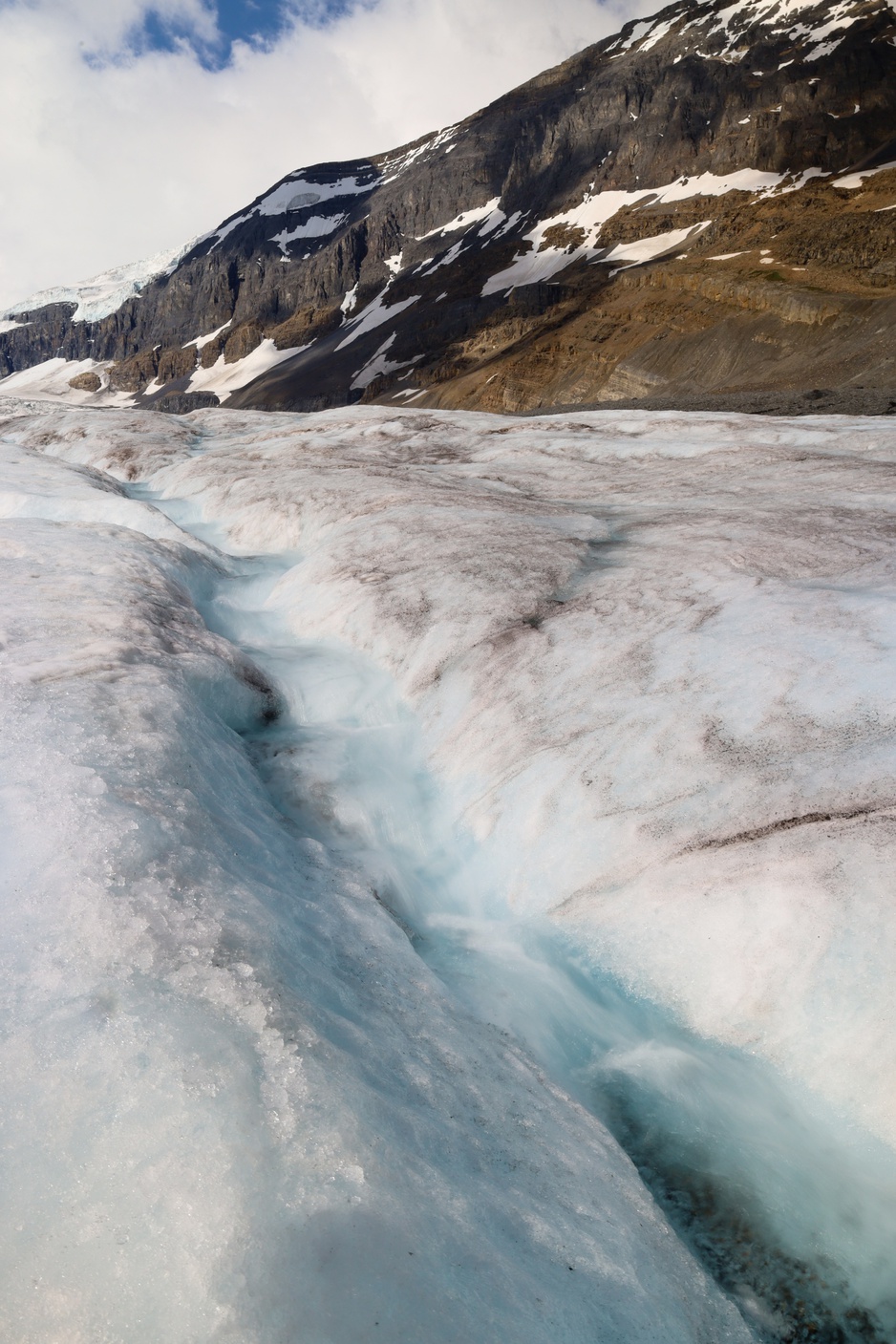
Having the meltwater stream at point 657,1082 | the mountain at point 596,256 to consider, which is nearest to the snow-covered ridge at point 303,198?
the mountain at point 596,256

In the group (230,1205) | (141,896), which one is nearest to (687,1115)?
(230,1205)

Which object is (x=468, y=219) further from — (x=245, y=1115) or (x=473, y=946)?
(x=245, y=1115)

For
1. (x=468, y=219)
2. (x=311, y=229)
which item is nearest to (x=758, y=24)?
(x=468, y=219)

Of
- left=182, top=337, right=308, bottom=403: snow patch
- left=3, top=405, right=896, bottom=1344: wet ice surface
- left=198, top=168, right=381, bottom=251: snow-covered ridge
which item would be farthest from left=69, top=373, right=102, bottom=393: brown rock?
left=3, top=405, right=896, bottom=1344: wet ice surface

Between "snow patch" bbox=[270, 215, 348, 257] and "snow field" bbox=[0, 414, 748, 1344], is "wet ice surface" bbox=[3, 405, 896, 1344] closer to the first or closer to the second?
"snow field" bbox=[0, 414, 748, 1344]

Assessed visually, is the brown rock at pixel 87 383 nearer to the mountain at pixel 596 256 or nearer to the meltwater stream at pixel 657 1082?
the mountain at pixel 596 256

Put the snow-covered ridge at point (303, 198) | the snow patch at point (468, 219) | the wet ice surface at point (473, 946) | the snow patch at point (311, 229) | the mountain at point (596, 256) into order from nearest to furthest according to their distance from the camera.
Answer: the wet ice surface at point (473, 946) < the mountain at point (596, 256) < the snow patch at point (468, 219) < the snow patch at point (311, 229) < the snow-covered ridge at point (303, 198)
